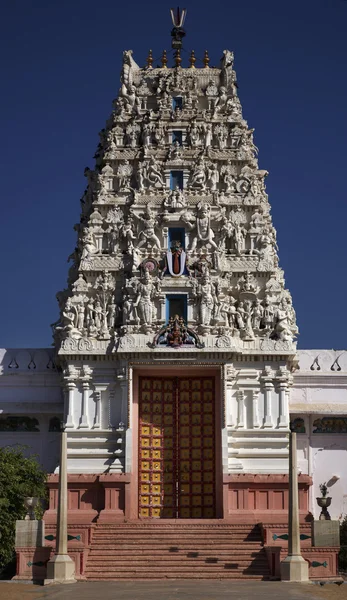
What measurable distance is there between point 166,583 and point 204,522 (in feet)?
13.1

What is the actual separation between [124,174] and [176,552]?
50.3 feet

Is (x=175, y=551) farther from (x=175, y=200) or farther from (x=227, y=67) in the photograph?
(x=227, y=67)

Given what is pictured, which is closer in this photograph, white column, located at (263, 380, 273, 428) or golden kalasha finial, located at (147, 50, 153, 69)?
white column, located at (263, 380, 273, 428)

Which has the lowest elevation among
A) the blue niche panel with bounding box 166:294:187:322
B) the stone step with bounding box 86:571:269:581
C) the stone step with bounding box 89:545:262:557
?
the stone step with bounding box 86:571:269:581

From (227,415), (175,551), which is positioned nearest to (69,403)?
(227,415)

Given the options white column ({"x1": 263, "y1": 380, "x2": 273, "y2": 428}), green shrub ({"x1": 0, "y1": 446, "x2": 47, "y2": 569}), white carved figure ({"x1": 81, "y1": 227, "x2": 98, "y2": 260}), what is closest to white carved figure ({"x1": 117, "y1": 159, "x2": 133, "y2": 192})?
white carved figure ({"x1": 81, "y1": 227, "x2": 98, "y2": 260})

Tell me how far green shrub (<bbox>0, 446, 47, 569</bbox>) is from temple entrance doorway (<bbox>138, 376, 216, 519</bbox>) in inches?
143

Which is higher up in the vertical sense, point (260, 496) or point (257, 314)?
point (257, 314)

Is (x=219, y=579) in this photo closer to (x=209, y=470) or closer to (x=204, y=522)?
(x=204, y=522)

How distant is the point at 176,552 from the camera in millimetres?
29859

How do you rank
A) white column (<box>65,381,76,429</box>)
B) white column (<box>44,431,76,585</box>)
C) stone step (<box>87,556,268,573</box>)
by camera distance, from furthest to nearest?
white column (<box>65,381,76,429</box>), stone step (<box>87,556,268,573</box>), white column (<box>44,431,76,585</box>)

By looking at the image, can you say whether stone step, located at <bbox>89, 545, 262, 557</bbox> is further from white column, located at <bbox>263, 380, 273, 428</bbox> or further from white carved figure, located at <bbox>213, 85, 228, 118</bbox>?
white carved figure, located at <bbox>213, 85, 228, 118</bbox>

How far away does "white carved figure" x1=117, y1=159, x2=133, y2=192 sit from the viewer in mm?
38094

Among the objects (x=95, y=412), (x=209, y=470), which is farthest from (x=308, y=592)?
(x=95, y=412)
